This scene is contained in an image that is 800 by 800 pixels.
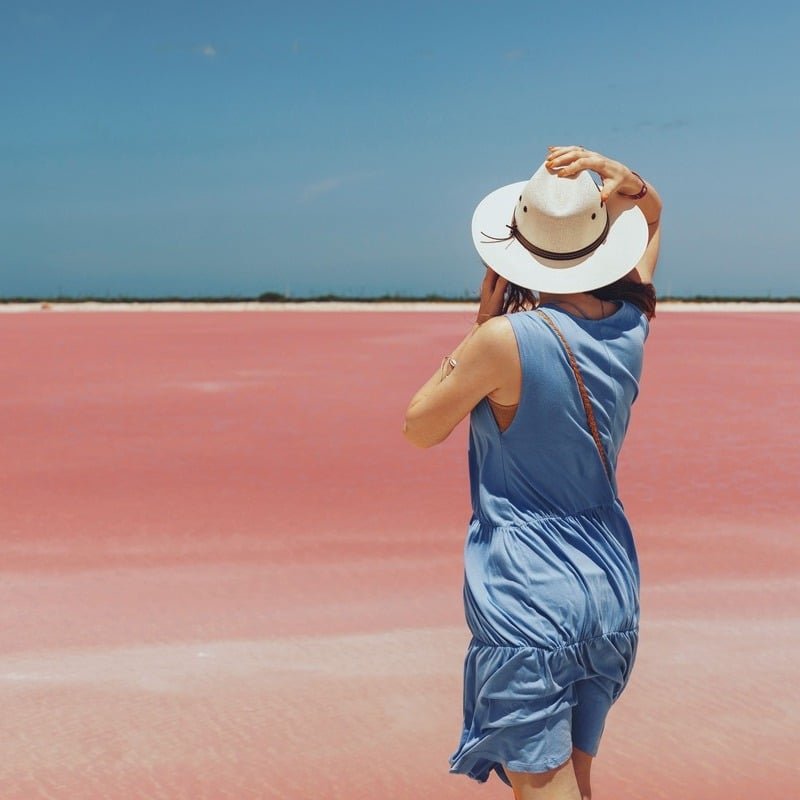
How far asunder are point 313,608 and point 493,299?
284 cm

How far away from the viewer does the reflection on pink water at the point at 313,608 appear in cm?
313

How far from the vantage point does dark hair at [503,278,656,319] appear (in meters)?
2.00

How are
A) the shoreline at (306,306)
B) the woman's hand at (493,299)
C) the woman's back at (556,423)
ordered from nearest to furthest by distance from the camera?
the woman's back at (556,423), the woman's hand at (493,299), the shoreline at (306,306)

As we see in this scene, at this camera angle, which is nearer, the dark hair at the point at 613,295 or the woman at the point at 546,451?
the woman at the point at 546,451

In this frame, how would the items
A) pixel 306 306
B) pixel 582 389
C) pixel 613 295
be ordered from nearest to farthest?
pixel 582 389 < pixel 613 295 < pixel 306 306

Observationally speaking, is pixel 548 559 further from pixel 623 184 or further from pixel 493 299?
pixel 623 184

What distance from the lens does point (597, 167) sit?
1.96 meters

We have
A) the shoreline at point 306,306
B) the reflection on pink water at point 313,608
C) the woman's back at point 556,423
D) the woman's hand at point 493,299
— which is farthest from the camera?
the shoreline at point 306,306

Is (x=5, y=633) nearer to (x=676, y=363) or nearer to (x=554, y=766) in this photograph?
(x=554, y=766)

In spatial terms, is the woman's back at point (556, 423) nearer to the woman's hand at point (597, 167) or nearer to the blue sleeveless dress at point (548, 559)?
the blue sleeveless dress at point (548, 559)

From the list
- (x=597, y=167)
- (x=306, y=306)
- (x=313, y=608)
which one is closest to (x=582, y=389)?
(x=597, y=167)

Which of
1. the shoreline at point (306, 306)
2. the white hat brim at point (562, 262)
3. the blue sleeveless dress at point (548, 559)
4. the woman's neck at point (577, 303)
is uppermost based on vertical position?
the white hat brim at point (562, 262)

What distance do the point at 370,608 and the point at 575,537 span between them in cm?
268

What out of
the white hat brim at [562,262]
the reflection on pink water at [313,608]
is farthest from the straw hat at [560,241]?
the reflection on pink water at [313,608]
